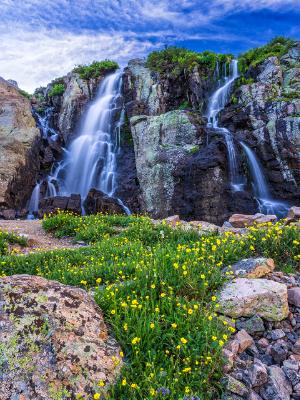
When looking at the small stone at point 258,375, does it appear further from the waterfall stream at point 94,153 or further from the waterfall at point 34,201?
the waterfall at point 34,201

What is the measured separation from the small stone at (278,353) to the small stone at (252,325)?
0.27 m

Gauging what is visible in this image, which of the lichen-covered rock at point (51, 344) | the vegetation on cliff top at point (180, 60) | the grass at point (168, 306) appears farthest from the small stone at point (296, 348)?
the vegetation on cliff top at point (180, 60)

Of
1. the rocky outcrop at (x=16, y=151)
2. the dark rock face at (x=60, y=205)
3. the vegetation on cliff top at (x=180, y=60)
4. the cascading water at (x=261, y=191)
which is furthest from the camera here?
the vegetation on cliff top at (x=180, y=60)

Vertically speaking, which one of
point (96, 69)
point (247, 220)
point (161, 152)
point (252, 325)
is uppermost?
point (96, 69)

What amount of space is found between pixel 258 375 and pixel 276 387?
19 cm

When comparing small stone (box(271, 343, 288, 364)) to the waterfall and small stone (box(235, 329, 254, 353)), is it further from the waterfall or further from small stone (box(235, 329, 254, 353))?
the waterfall

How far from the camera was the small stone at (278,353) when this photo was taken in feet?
12.0

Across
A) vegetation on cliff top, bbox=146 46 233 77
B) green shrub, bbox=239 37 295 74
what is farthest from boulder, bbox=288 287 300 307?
vegetation on cliff top, bbox=146 46 233 77

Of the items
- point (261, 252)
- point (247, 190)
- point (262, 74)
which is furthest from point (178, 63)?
point (261, 252)

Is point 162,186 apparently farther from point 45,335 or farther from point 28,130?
point 45,335

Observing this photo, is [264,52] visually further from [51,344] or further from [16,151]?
[51,344]

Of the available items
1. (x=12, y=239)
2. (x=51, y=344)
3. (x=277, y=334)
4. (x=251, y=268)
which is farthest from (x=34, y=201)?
(x=277, y=334)

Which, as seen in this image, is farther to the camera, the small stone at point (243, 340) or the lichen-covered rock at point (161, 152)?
the lichen-covered rock at point (161, 152)

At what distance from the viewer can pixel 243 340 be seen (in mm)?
3711
